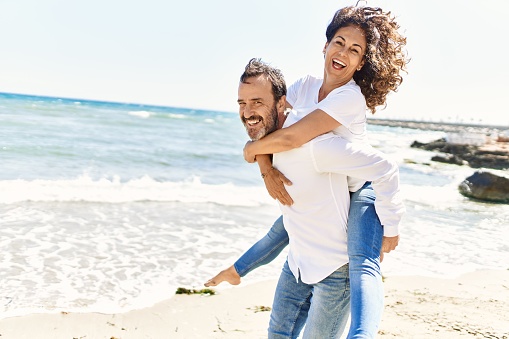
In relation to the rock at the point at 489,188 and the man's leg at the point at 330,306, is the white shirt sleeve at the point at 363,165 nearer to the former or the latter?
the man's leg at the point at 330,306

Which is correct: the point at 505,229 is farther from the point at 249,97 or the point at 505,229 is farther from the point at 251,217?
the point at 249,97

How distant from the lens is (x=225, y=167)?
18203 millimetres

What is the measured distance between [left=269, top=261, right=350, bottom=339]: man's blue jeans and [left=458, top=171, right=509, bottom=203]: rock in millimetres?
13435

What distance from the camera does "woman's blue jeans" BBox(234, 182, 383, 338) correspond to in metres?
2.21

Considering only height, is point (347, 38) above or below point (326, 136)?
above

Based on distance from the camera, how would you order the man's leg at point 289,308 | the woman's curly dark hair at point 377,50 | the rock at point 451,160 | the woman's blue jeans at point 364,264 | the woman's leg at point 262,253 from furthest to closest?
the rock at point 451,160, the woman's leg at point 262,253, the man's leg at point 289,308, the woman's curly dark hair at point 377,50, the woman's blue jeans at point 364,264

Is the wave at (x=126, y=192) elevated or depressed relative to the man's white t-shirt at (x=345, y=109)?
depressed

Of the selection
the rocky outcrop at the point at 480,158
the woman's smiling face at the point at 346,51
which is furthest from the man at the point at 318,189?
the rocky outcrop at the point at 480,158

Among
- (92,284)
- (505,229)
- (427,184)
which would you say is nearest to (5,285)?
(92,284)

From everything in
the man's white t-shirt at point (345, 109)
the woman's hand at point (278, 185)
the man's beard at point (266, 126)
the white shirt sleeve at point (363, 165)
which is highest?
the man's white t-shirt at point (345, 109)

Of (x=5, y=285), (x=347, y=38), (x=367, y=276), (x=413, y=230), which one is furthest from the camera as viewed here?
(x=413, y=230)

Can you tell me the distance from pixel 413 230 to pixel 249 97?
7717mm

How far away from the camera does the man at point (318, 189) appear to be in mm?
2385

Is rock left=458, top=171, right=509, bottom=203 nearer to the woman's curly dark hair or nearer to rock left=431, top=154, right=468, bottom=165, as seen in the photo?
rock left=431, top=154, right=468, bottom=165
